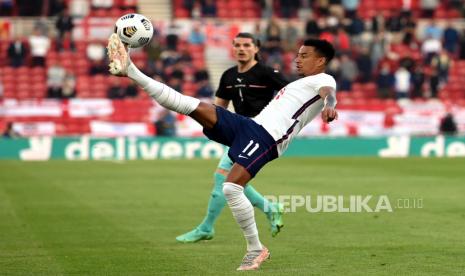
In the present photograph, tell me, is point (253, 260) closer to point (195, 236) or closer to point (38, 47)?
point (195, 236)

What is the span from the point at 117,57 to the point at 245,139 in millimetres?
1327

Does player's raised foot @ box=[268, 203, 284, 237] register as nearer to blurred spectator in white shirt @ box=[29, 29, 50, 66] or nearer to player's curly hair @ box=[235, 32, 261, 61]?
player's curly hair @ box=[235, 32, 261, 61]

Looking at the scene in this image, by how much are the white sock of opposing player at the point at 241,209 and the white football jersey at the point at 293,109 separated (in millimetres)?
596

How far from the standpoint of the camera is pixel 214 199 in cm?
1091

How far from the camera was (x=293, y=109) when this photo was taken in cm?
903

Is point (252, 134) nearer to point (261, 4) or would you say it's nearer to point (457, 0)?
point (261, 4)

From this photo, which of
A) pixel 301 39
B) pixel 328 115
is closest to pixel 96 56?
pixel 301 39

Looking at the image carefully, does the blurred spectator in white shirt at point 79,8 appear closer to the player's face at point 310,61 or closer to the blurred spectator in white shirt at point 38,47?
the blurred spectator in white shirt at point 38,47

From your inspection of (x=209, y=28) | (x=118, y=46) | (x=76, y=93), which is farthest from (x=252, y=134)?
(x=209, y=28)

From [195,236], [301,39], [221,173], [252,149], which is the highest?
[252,149]

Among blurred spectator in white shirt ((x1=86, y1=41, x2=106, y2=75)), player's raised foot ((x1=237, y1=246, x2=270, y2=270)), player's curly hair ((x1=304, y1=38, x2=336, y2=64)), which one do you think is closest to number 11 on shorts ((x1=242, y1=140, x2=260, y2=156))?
player's raised foot ((x1=237, y1=246, x2=270, y2=270))

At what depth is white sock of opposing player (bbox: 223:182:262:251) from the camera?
8.65 meters

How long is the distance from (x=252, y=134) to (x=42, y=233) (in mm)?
3682

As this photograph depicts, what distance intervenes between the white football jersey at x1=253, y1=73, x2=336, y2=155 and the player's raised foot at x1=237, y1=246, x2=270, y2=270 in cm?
91
